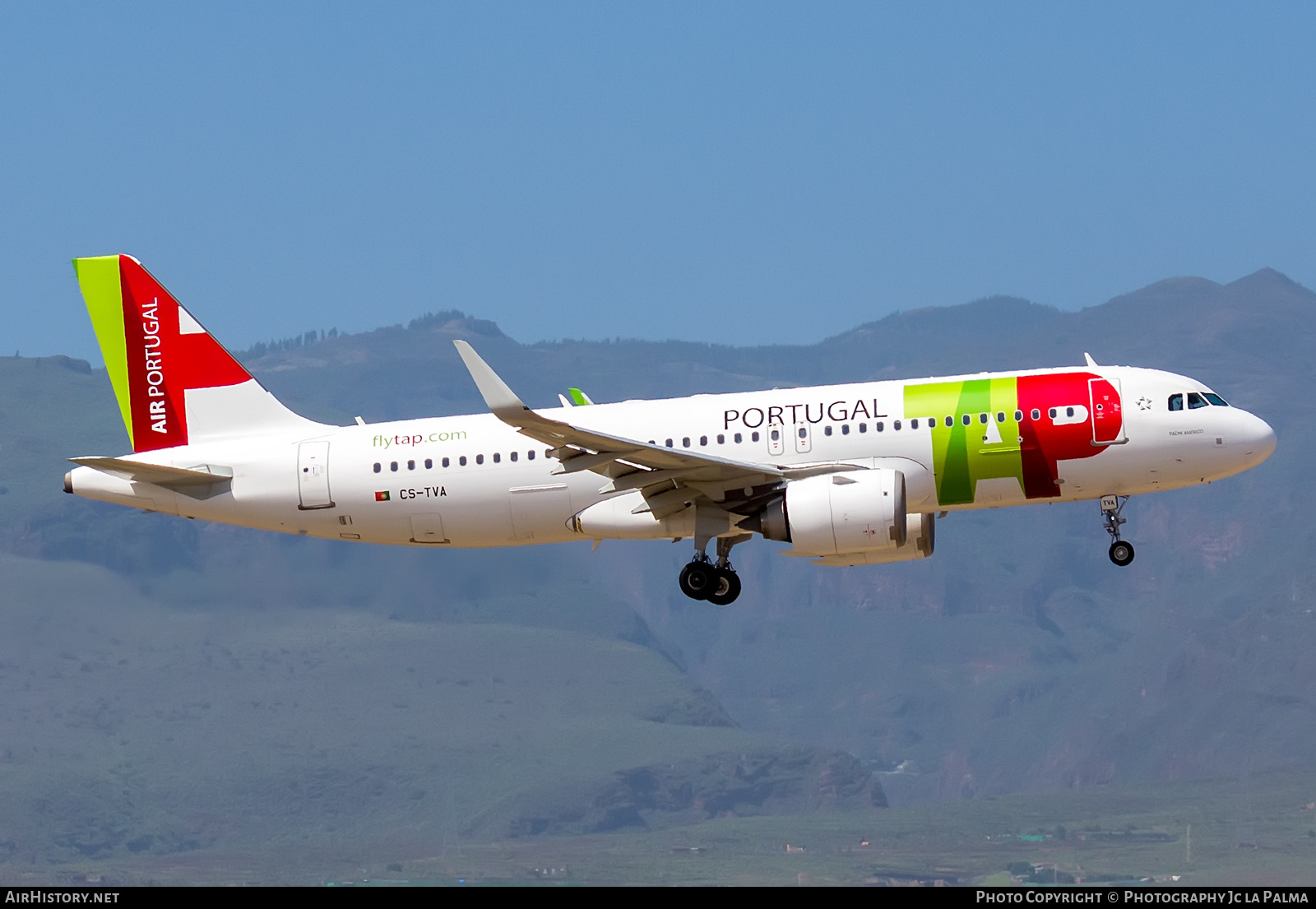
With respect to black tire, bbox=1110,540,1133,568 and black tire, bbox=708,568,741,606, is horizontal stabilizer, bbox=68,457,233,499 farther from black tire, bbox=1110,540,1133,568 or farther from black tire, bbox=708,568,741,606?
black tire, bbox=1110,540,1133,568

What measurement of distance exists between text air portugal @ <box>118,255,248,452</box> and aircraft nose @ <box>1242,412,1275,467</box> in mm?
24900

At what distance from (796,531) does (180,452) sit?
54.0ft

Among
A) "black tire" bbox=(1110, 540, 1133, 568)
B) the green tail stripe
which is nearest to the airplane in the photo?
"black tire" bbox=(1110, 540, 1133, 568)

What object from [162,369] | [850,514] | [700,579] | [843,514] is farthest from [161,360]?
[850,514]

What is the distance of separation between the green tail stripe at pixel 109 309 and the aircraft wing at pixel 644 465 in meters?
12.5

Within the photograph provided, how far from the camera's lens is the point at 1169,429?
44.5 meters

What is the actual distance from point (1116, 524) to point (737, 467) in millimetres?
9474

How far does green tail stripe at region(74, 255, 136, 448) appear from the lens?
51.7 metres

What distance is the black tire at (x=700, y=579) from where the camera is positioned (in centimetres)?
4572

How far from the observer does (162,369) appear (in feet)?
168
